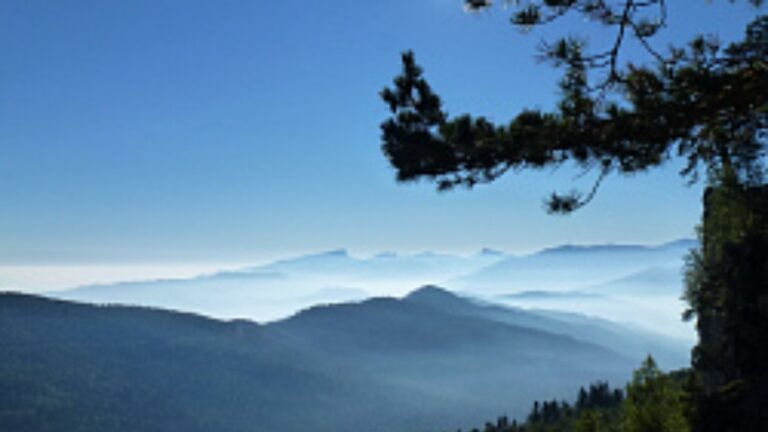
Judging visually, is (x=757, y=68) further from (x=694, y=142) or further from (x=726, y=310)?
(x=726, y=310)

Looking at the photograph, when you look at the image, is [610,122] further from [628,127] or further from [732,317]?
[732,317]

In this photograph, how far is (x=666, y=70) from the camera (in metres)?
11.9

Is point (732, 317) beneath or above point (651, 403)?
above

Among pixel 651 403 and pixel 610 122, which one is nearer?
pixel 610 122

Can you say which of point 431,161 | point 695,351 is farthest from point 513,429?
point 431,161

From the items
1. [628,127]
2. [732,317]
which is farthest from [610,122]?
[732,317]

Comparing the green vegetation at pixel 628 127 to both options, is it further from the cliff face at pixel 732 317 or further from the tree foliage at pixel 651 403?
the tree foliage at pixel 651 403

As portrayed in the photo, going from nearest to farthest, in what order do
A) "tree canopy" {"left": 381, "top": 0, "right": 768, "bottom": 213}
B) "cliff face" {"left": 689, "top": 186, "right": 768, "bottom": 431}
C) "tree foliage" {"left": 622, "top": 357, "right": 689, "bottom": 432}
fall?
"tree canopy" {"left": 381, "top": 0, "right": 768, "bottom": 213} < "cliff face" {"left": 689, "top": 186, "right": 768, "bottom": 431} < "tree foliage" {"left": 622, "top": 357, "right": 689, "bottom": 432}

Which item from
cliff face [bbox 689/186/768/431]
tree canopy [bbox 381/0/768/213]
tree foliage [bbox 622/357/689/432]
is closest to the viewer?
tree canopy [bbox 381/0/768/213]

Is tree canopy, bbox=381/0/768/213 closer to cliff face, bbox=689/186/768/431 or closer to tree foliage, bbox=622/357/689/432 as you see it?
cliff face, bbox=689/186/768/431

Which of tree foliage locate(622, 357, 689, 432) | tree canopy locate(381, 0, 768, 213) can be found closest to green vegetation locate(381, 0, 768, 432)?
tree canopy locate(381, 0, 768, 213)

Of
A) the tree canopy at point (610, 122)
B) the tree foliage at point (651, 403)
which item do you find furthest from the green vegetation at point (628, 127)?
the tree foliage at point (651, 403)

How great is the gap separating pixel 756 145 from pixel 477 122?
578 cm

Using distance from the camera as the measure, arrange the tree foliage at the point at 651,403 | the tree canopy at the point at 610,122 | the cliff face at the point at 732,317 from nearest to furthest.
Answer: the tree canopy at the point at 610,122, the cliff face at the point at 732,317, the tree foliage at the point at 651,403
